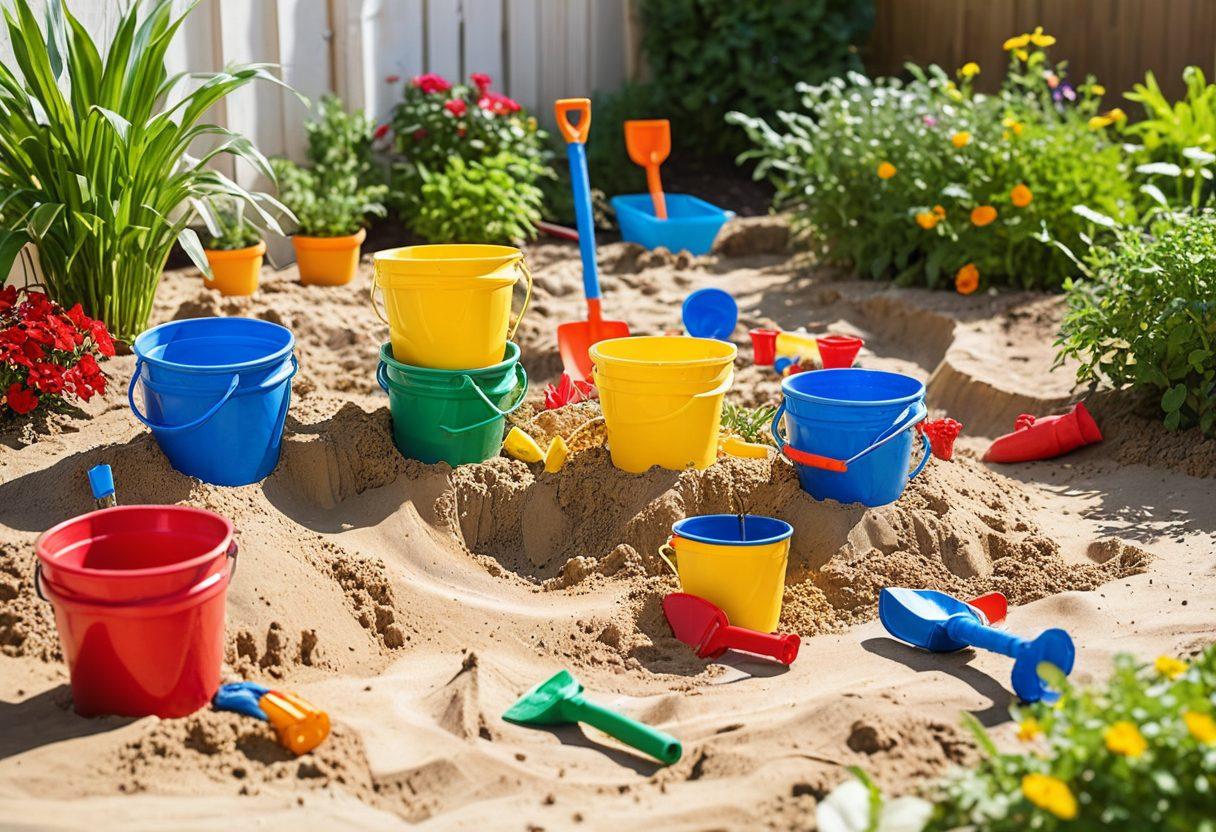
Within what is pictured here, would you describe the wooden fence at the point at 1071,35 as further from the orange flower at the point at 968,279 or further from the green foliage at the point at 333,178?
the green foliage at the point at 333,178

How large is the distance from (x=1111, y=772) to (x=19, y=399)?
2.87 meters

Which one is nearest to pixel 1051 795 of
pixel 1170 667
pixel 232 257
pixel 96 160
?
pixel 1170 667

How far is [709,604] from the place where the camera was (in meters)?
2.93

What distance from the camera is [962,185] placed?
5.80m

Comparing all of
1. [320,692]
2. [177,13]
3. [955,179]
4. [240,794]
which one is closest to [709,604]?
[320,692]

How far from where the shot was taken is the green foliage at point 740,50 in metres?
7.90

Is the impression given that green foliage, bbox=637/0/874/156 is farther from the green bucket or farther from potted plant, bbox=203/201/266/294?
the green bucket

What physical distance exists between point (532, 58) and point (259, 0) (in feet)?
6.74

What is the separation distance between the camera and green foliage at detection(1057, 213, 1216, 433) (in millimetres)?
4027

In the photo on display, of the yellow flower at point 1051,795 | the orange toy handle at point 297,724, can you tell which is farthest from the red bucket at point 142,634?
the yellow flower at point 1051,795

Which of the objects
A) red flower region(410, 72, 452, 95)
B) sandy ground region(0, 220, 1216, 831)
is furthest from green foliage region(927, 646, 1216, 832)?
red flower region(410, 72, 452, 95)

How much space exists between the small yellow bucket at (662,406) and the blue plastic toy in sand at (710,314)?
136cm

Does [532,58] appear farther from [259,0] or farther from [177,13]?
[177,13]

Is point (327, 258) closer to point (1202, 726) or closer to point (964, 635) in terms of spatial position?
point (964, 635)
